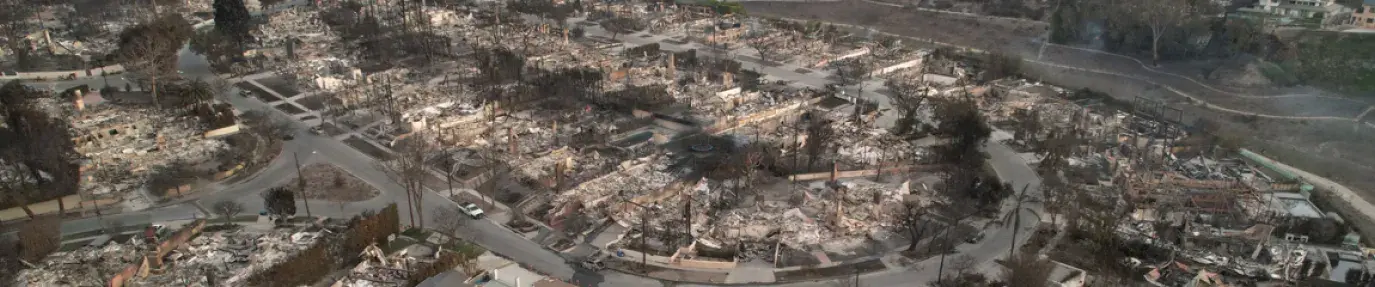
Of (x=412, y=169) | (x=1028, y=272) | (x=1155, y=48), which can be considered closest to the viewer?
(x=1028, y=272)

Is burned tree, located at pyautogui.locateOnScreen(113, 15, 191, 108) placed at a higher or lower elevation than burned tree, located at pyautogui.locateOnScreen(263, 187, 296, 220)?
higher

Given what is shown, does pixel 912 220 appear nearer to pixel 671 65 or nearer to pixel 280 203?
pixel 280 203

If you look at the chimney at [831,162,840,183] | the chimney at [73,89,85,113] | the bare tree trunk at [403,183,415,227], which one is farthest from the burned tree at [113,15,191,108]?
the chimney at [831,162,840,183]

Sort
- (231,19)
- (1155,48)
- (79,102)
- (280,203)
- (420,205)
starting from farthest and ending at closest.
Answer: (231,19)
(1155,48)
(79,102)
(420,205)
(280,203)

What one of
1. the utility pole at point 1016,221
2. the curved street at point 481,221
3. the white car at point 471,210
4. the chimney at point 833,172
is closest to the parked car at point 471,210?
the white car at point 471,210


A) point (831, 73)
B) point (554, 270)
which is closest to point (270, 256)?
point (554, 270)

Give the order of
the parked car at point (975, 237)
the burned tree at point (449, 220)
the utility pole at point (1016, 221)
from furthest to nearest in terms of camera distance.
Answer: the parked car at point (975, 237), the burned tree at point (449, 220), the utility pole at point (1016, 221)

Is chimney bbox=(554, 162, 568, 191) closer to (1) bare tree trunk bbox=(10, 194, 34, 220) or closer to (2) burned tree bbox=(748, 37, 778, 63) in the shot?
(1) bare tree trunk bbox=(10, 194, 34, 220)

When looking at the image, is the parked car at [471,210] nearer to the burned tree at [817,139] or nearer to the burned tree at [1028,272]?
the burned tree at [817,139]

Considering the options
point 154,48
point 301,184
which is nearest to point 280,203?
point 301,184
